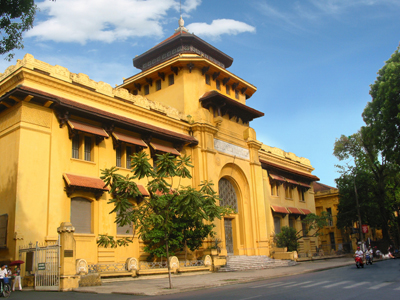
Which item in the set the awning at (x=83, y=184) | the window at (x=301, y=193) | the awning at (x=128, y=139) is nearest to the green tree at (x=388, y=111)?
the window at (x=301, y=193)

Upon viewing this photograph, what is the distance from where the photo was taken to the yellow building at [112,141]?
17.6 m

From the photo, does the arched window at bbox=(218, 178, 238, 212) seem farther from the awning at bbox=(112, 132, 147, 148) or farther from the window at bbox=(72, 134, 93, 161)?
the window at bbox=(72, 134, 93, 161)

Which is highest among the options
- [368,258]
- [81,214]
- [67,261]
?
[81,214]

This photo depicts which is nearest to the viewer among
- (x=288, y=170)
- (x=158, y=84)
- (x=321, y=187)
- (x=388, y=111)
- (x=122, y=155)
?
(x=122, y=155)

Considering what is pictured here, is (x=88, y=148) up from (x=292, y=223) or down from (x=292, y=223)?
up

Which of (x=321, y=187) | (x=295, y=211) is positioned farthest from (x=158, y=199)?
(x=321, y=187)

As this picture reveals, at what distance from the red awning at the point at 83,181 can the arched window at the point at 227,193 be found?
11.7m

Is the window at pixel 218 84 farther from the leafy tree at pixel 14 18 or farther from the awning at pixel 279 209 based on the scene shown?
the leafy tree at pixel 14 18

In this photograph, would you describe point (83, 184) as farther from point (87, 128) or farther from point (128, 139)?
point (128, 139)

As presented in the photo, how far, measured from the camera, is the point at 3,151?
18.3 metres

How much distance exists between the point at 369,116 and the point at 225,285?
19.4 m

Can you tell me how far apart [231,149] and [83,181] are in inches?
551

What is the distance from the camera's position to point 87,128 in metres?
19.8

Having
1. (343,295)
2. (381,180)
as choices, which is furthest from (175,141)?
(381,180)
